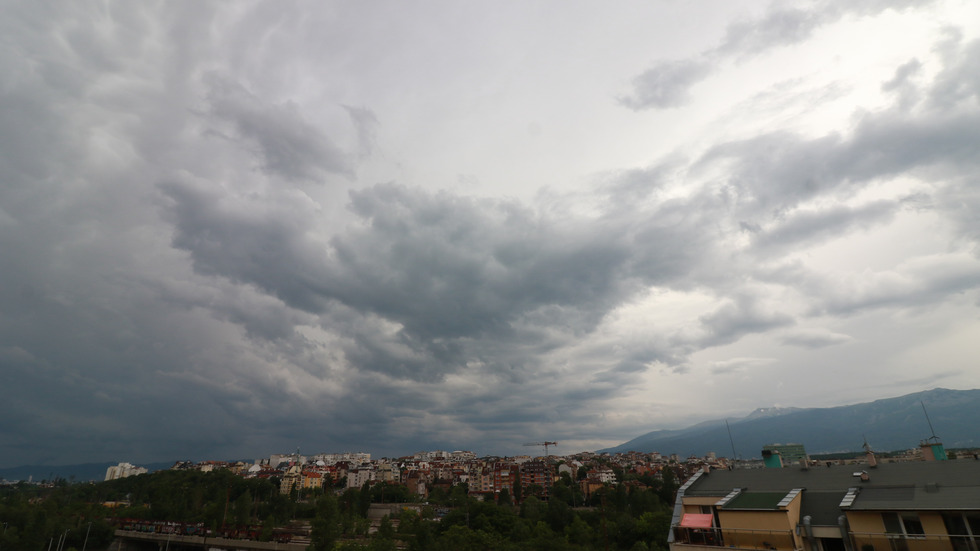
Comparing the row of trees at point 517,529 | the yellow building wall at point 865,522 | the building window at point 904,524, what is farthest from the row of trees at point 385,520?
the building window at point 904,524

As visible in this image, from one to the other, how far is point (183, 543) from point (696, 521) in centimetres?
9187

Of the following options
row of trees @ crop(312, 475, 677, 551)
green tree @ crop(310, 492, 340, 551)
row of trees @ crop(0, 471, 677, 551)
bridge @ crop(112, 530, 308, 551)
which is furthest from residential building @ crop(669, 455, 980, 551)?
bridge @ crop(112, 530, 308, 551)

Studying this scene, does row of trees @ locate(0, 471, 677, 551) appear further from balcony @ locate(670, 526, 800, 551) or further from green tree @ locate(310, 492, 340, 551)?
balcony @ locate(670, 526, 800, 551)

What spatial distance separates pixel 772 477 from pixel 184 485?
146 m

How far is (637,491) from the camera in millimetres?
94562

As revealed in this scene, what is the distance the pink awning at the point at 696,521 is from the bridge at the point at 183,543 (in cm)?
6097

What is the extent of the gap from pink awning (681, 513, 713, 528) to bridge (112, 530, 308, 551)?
60968 mm

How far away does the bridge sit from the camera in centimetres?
7038

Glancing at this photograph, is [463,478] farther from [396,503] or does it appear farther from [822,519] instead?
[822,519]

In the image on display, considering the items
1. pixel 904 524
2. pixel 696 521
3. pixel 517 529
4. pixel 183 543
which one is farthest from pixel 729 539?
pixel 183 543

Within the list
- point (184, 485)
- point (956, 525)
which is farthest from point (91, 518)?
point (956, 525)

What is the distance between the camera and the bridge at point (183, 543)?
231 ft

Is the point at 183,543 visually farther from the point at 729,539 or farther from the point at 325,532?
the point at 729,539

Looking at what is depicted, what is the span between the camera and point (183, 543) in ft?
265
